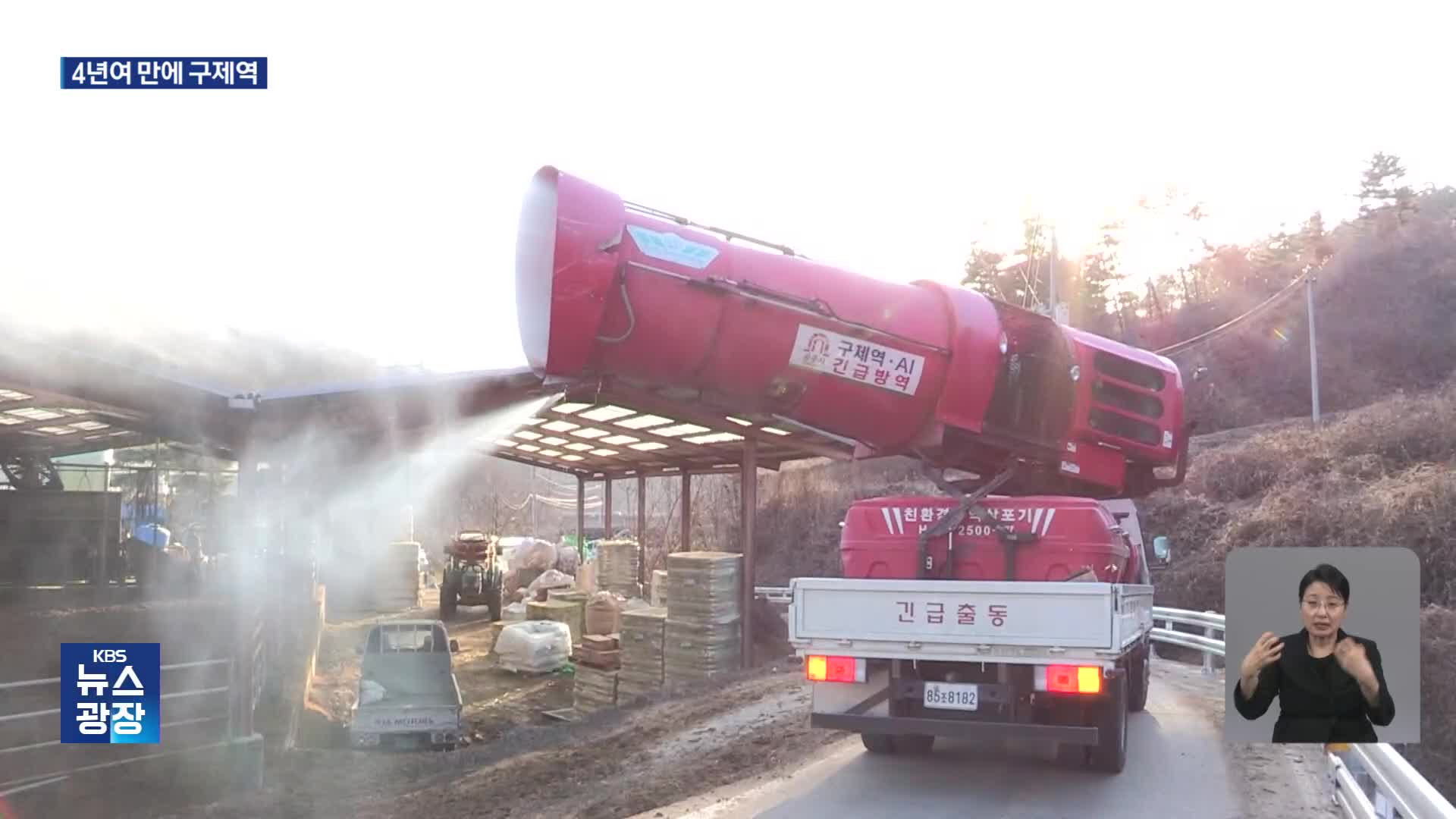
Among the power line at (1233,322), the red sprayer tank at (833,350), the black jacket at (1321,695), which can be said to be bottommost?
the black jacket at (1321,695)

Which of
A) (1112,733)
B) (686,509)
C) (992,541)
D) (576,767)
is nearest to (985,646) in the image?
(992,541)

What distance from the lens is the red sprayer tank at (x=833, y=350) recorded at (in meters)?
6.11

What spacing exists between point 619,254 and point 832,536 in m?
19.8

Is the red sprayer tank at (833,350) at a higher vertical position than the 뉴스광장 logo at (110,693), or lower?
higher

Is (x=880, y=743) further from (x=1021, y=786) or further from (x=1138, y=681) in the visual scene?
(x=1138, y=681)

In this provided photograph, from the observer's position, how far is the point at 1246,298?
131 feet

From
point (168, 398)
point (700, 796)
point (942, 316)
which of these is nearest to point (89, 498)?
point (168, 398)

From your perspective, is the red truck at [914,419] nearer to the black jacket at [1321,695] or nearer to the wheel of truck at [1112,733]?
the wheel of truck at [1112,733]

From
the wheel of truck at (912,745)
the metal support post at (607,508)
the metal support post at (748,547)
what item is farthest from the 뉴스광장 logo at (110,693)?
the metal support post at (607,508)

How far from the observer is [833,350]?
260 inches

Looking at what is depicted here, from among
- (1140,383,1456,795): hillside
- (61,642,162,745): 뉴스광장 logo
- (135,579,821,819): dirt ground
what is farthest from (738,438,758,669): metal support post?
(61,642,162,745): 뉴스광장 logo

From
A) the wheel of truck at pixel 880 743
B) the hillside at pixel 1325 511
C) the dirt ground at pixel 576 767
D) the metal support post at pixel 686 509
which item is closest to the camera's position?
the wheel of truck at pixel 880 743

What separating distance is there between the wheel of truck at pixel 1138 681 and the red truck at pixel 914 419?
65.5 inches

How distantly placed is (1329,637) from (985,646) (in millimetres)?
3449
